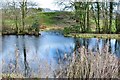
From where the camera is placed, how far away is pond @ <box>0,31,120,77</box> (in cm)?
339

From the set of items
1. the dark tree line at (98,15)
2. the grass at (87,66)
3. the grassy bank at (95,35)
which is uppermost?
the dark tree line at (98,15)

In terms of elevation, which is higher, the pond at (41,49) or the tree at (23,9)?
the tree at (23,9)

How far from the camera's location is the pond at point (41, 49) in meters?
3.39

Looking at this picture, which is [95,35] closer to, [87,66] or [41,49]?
[87,66]

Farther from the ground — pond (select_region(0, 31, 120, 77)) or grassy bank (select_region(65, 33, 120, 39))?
grassy bank (select_region(65, 33, 120, 39))

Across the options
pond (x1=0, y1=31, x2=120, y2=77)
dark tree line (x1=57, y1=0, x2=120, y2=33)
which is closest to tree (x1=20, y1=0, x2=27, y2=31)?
pond (x1=0, y1=31, x2=120, y2=77)

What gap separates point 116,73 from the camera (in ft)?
11.0

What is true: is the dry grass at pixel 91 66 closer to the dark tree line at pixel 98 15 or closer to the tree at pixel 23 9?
the dark tree line at pixel 98 15

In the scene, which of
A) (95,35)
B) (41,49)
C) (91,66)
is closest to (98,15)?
(95,35)

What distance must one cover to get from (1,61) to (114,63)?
43.9 inches

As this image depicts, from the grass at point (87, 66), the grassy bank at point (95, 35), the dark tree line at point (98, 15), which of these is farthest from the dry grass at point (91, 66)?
the dark tree line at point (98, 15)

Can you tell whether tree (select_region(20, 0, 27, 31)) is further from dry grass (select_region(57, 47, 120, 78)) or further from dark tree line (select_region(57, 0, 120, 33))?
dry grass (select_region(57, 47, 120, 78))

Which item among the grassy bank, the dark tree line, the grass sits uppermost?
the dark tree line

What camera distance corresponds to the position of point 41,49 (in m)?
3.42
